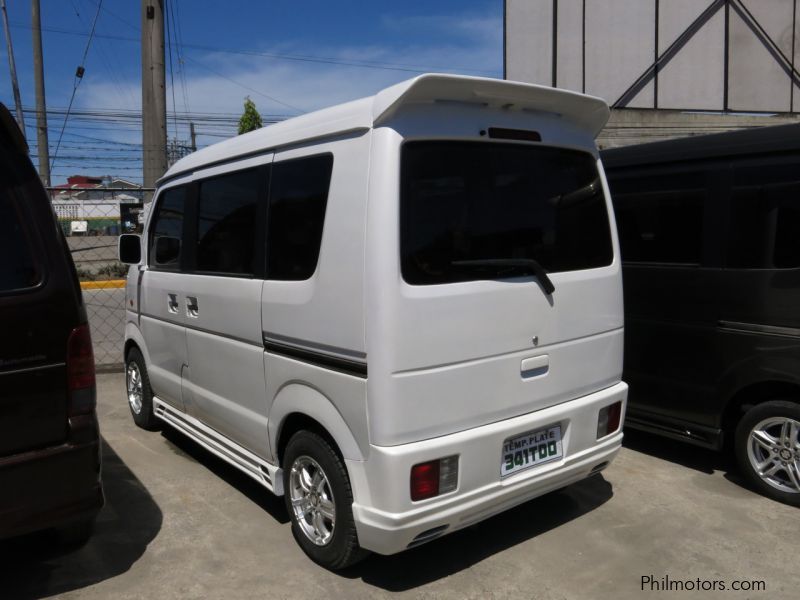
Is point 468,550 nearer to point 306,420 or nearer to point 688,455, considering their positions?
point 306,420

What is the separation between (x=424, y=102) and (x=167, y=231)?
8.98ft

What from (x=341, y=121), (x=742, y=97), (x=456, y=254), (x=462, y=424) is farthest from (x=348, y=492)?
(x=742, y=97)

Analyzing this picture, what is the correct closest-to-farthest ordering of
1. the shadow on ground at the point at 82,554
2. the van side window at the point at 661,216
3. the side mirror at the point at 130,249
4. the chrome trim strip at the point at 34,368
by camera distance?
1. the chrome trim strip at the point at 34,368
2. the shadow on ground at the point at 82,554
3. the van side window at the point at 661,216
4. the side mirror at the point at 130,249

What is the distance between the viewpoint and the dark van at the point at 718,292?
3938mm

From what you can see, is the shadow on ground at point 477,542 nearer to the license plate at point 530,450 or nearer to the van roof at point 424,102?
the license plate at point 530,450

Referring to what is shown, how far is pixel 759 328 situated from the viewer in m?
4.01

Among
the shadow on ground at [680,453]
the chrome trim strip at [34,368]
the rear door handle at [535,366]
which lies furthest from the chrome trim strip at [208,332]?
the shadow on ground at [680,453]

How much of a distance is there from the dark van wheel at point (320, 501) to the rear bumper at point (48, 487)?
0.92 m

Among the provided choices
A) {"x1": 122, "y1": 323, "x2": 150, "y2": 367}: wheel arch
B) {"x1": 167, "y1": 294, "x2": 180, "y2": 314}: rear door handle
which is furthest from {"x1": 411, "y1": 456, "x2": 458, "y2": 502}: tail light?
{"x1": 122, "y1": 323, "x2": 150, "y2": 367}: wheel arch

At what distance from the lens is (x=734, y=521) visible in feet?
12.6

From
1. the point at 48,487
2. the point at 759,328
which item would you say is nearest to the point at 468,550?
the point at 48,487

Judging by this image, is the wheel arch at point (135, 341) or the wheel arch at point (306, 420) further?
the wheel arch at point (135, 341)

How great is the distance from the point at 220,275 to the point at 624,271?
2823 millimetres

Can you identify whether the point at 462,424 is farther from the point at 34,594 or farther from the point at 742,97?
the point at 742,97
